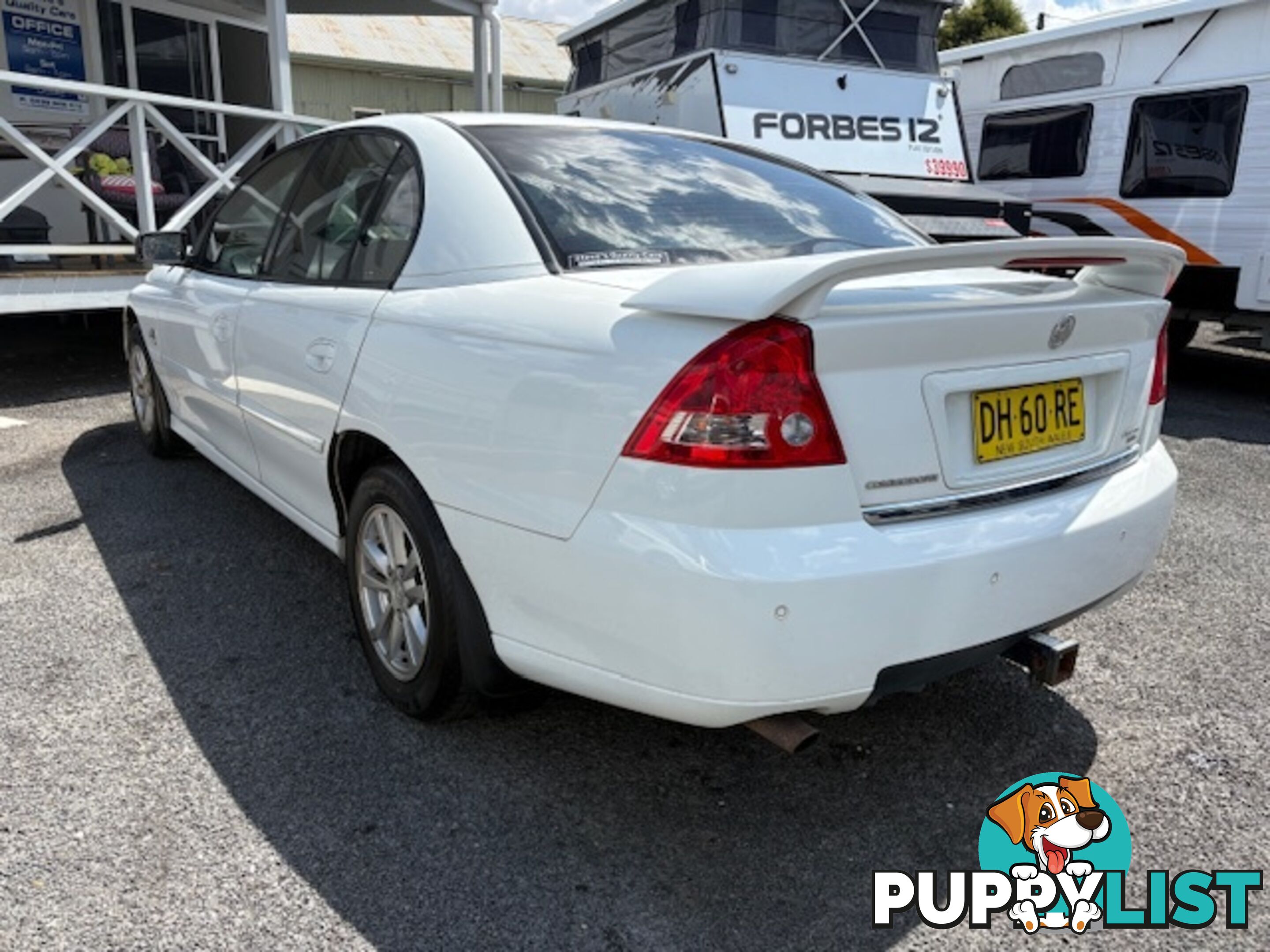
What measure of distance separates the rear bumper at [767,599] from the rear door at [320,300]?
0.89m

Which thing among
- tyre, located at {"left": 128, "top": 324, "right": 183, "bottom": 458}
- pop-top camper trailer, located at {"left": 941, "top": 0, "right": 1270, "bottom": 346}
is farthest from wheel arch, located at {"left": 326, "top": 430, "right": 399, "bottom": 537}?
pop-top camper trailer, located at {"left": 941, "top": 0, "right": 1270, "bottom": 346}

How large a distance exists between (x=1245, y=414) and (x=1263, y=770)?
18.2ft

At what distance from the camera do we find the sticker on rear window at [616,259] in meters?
2.27

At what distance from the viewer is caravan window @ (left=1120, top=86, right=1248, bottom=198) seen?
300 inches

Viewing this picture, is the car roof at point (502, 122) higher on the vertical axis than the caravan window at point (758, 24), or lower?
lower

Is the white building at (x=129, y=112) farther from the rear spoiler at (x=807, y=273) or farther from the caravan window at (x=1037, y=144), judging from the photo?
the rear spoiler at (x=807, y=273)

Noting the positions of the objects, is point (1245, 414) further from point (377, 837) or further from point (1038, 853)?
point (377, 837)

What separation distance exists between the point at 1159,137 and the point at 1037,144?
121 cm

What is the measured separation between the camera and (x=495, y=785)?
7.79ft

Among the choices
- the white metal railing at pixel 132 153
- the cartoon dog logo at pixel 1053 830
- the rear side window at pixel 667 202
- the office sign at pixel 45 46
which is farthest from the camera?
the office sign at pixel 45 46

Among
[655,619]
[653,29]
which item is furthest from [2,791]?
[653,29]

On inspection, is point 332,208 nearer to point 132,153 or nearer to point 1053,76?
point 132,153

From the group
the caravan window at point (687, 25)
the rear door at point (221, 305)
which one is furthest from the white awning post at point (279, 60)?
the rear door at point (221, 305)

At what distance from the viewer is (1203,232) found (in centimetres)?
784
